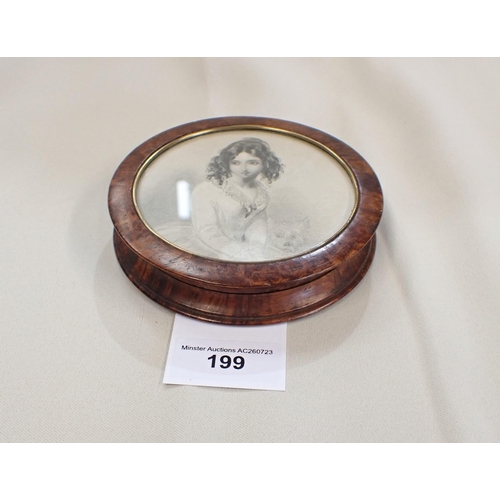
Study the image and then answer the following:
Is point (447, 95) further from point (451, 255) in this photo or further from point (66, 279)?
point (66, 279)

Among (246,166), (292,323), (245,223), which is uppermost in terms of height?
(246,166)

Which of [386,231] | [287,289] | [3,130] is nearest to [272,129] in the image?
[386,231]

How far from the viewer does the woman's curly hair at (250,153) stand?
162cm

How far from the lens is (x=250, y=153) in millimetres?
1698

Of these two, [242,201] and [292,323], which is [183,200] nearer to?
[242,201]

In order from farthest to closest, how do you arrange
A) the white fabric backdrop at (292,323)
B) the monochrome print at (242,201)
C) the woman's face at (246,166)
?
the woman's face at (246,166) < the monochrome print at (242,201) < the white fabric backdrop at (292,323)

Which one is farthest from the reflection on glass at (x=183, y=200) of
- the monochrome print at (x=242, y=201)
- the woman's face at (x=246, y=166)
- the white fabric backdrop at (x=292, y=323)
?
the white fabric backdrop at (x=292, y=323)

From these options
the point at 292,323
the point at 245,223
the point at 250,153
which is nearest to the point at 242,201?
the point at 245,223

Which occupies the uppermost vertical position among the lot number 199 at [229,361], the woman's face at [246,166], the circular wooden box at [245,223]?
the woman's face at [246,166]

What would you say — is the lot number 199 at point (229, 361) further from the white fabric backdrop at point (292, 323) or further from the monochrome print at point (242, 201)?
the monochrome print at point (242, 201)

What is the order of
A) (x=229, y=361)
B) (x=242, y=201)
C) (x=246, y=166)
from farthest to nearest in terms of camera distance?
1. (x=246, y=166)
2. (x=242, y=201)
3. (x=229, y=361)

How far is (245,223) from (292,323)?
0.31 meters

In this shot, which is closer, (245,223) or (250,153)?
(245,223)

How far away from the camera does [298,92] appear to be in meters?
2.36
